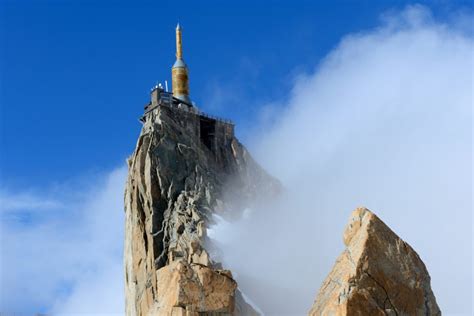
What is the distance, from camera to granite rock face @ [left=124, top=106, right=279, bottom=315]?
9531 centimetres

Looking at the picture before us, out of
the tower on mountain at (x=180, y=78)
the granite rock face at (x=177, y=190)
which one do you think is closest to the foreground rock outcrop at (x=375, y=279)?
the granite rock face at (x=177, y=190)

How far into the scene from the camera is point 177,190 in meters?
99.8

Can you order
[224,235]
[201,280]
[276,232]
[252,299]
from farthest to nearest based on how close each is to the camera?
[276,232] → [224,235] → [252,299] → [201,280]

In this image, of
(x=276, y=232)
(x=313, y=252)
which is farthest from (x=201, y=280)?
(x=276, y=232)

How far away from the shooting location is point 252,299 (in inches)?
3312

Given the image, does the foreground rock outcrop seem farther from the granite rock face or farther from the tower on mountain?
the tower on mountain

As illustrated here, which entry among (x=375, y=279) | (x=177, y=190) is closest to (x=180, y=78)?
(x=177, y=190)

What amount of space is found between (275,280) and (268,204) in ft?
73.4

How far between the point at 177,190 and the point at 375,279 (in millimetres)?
85229

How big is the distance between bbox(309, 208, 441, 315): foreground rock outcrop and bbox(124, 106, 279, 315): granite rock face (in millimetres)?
69059

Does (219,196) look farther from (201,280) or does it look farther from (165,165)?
(201,280)

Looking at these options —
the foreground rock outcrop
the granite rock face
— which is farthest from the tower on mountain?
the foreground rock outcrop

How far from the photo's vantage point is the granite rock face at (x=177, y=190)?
9531cm

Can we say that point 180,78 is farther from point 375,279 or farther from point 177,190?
point 375,279
